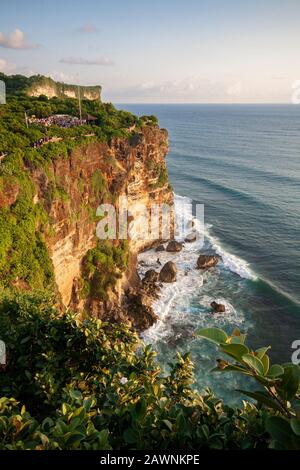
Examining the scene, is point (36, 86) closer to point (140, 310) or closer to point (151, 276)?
point (151, 276)

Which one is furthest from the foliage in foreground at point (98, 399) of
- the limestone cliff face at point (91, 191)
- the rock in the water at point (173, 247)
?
the rock in the water at point (173, 247)

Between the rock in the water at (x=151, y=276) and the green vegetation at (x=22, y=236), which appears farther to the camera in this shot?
the rock in the water at (x=151, y=276)

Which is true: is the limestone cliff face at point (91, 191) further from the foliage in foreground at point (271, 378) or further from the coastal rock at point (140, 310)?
the foliage in foreground at point (271, 378)

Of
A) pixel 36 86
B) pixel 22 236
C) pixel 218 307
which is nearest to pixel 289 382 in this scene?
pixel 22 236

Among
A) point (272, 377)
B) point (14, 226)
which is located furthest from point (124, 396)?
point (14, 226)

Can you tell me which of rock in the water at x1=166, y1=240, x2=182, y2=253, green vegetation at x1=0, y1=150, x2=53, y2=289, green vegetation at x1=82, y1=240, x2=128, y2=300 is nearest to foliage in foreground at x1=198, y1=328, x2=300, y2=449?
green vegetation at x1=0, y1=150, x2=53, y2=289

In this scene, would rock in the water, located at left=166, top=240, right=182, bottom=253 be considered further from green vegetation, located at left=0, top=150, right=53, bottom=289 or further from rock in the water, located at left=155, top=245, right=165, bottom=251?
Answer: green vegetation, located at left=0, top=150, right=53, bottom=289

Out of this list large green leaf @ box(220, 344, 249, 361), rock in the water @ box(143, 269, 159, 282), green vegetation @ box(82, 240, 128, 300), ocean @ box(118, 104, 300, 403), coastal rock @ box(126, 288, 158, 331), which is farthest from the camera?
rock in the water @ box(143, 269, 159, 282)

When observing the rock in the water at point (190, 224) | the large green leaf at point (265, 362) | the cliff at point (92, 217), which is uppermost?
the large green leaf at point (265, 362)
